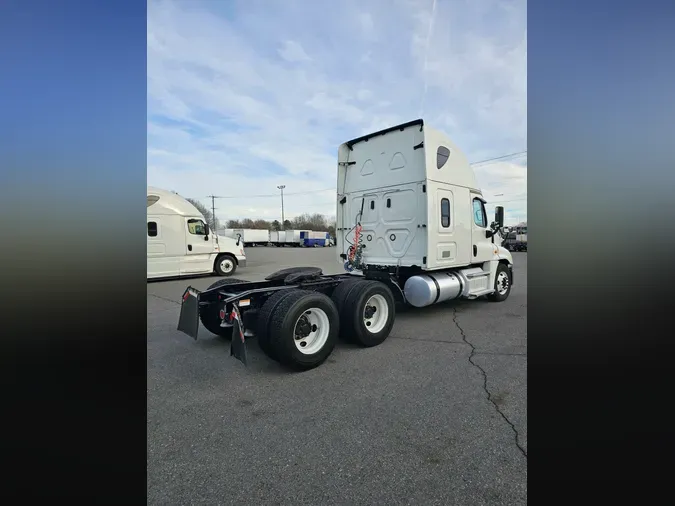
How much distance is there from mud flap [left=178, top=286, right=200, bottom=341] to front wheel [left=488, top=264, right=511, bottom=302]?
20.9 ft

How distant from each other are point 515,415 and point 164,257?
1233 centimetres

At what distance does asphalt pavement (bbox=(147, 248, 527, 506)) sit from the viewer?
2.11 meters

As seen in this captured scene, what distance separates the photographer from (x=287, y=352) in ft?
12.5

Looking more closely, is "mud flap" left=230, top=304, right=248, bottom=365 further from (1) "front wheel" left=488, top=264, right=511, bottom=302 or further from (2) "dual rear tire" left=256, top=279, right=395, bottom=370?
(1) "front wheel" left=488, top=264, right=511, bottom=302

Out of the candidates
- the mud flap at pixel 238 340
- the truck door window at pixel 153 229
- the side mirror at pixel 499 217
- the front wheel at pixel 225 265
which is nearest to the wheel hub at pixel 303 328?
the mud flap at pixel 238 340

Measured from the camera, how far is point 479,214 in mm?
→ 7504

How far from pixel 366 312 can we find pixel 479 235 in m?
3.67

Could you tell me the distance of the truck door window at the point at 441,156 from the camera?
20.3 feet

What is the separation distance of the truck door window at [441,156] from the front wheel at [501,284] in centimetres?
A: 321

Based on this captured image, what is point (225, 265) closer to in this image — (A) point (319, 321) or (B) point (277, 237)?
(A) point (319, 321)

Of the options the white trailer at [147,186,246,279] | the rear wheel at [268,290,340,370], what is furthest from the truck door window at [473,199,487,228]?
the white trailer at [147,186,246,279]
